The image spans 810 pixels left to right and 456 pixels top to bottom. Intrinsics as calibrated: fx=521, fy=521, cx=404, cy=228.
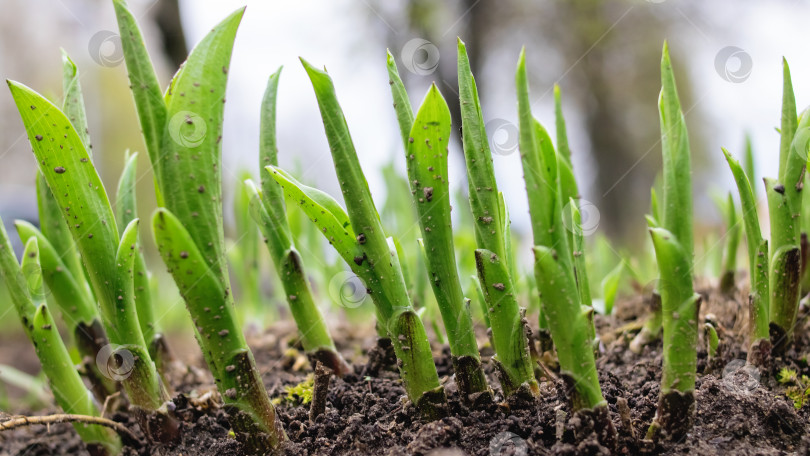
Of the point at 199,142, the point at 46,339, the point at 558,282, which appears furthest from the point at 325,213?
the point at 46,339

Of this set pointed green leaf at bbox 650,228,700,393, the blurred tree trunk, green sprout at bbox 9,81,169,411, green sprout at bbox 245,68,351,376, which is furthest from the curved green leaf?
the blurred tree trunk

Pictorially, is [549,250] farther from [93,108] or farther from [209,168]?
[93,108]

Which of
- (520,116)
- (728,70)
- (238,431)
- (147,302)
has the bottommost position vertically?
(238,431)

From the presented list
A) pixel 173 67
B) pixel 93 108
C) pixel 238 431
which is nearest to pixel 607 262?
pixel 238 431

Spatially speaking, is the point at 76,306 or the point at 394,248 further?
the point at 76,306

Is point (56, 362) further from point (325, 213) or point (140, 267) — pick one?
point (325, 213)

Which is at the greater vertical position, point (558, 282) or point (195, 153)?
point (195, 153)
